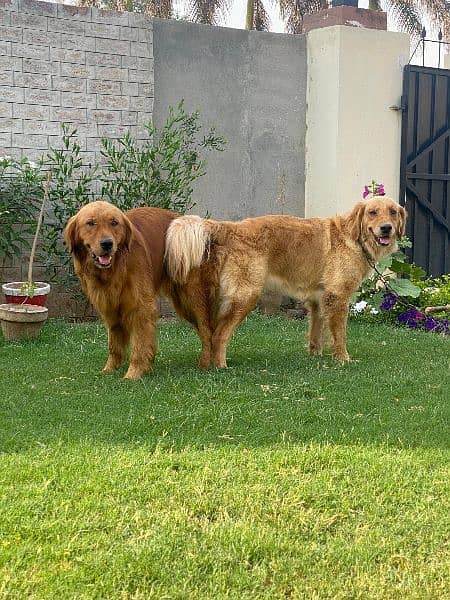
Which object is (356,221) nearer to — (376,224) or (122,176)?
(376,224)

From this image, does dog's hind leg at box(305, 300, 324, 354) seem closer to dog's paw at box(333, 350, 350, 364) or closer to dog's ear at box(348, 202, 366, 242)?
dog's paw at box(333, 350, 350, 364)

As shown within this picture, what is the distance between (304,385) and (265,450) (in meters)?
1.42

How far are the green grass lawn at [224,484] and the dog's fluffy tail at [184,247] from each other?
756mm

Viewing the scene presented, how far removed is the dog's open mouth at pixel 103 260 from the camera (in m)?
4.93

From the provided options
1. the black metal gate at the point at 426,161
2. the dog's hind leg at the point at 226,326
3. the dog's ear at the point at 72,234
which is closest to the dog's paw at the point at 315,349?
the dog's hind leg at the point at 226,326

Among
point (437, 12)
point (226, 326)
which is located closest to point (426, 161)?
point (226, 326)

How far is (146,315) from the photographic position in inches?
205

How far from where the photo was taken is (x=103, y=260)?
493 cm

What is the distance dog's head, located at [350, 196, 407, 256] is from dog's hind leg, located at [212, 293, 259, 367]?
3.81 ft

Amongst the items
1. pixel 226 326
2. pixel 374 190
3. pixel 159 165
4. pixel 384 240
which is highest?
pixel 159 165

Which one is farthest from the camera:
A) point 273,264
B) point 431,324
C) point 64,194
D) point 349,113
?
point 349,113

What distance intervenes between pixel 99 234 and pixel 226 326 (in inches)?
51.3

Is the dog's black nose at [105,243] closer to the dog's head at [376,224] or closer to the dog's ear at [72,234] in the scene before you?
the dog's ear at [72,234]

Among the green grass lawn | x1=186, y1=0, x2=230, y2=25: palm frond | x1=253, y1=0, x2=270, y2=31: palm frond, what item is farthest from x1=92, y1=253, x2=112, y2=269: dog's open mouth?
x1=253, y1=0, x2=270, y2=31: palm frond
